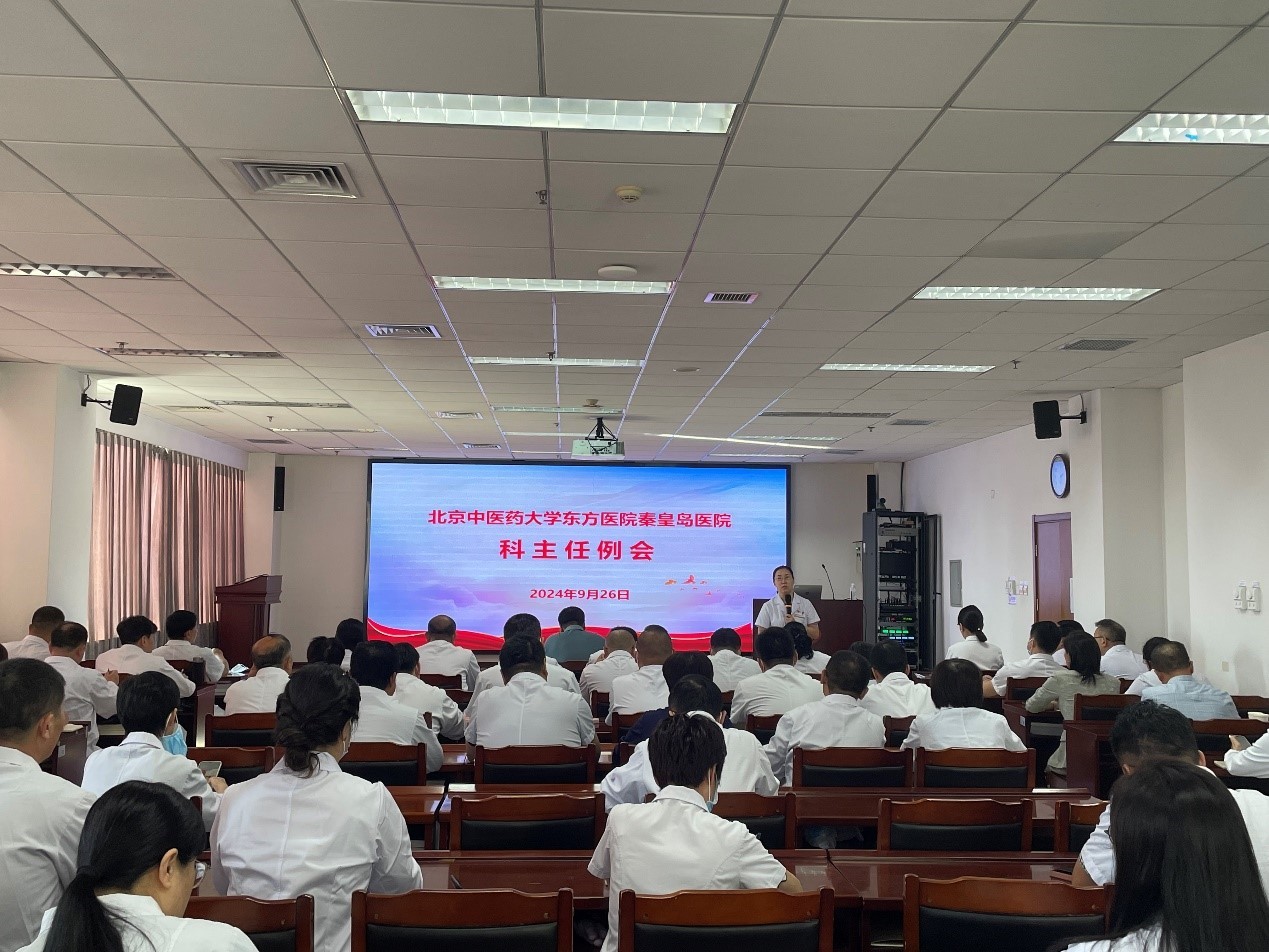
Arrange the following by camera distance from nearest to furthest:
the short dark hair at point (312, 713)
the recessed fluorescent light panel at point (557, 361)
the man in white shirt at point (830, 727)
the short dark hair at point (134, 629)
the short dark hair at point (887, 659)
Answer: the short dark hair at point (312, 713)
the man in white shirt at point (830, 727)
the short dark hair at point (887, 659)
the short dark hair at point (134, 629)
the recessed fluorescent light panel at point (557, 361)

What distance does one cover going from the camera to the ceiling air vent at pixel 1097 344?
7789 mm

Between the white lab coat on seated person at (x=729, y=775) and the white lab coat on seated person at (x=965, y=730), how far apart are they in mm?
1062

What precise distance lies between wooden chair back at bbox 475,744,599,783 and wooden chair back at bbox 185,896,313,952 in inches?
80.3

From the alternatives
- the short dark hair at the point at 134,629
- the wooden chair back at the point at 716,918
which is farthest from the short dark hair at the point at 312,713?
the short dark hair at the point at 134,629

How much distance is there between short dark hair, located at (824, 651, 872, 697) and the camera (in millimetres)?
4969

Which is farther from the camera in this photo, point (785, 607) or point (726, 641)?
point (785, 607)

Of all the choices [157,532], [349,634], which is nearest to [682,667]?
[349,634]

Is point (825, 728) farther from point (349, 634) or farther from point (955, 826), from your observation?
point (349, 634)

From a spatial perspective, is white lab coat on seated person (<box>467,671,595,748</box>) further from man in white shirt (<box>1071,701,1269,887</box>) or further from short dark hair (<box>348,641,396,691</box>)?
man in white shirt (<box>1071,701,1269,887</box>)

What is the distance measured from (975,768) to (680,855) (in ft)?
7.24

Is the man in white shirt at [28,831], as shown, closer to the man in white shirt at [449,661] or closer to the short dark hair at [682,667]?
the short dark hair at [682,667]

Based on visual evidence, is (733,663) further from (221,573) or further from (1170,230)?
(221,573)

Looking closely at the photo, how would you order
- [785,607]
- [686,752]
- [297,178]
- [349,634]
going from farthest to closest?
[785,607], [349,634], [297,178], [686,752]

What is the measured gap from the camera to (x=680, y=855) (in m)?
2.63
